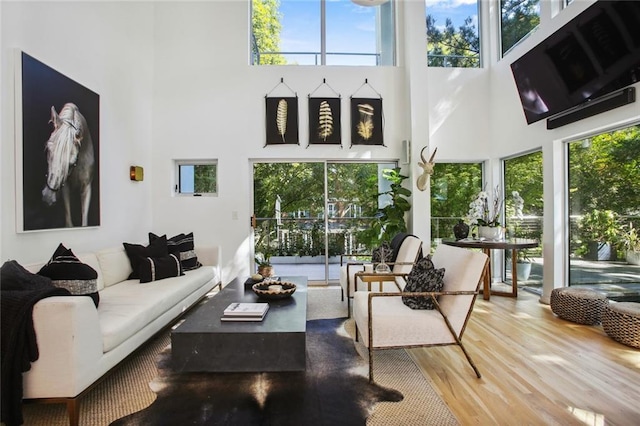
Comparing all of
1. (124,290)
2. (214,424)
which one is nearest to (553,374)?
(214,424)

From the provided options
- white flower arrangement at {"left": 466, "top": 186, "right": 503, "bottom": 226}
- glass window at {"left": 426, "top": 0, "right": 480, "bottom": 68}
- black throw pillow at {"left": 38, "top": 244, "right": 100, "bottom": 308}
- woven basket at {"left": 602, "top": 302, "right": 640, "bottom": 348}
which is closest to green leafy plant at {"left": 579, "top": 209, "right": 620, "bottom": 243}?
woven basket at {"left": 602, "top": 302, "right": 640, "bottom": 348}

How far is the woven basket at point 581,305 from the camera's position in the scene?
133 inches

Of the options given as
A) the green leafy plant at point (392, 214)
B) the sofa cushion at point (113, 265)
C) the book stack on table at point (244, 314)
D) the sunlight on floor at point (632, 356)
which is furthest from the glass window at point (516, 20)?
the sofa cushion at point (113, 265)

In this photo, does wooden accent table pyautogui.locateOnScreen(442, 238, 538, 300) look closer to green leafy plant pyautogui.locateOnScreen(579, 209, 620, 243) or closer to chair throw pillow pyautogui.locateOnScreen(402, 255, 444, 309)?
green leafy plant pyautogui.locateOnScreen(579, 209, 620, 243)

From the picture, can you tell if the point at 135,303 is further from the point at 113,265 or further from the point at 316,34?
the point at 316,34

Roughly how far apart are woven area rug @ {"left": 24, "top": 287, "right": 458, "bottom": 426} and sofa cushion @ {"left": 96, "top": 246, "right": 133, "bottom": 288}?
3.33 feet

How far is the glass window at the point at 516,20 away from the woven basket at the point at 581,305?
3506 mm

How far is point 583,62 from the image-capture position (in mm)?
3312

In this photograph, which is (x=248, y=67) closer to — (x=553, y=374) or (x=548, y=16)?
(x=548, y=16)

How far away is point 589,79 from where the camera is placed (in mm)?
3312

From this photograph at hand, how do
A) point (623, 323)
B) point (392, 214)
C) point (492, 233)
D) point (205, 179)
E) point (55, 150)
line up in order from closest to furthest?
point (623, 323) → point (55, 150) → point (492, 233) → point (392, 214) → point (205, 179)

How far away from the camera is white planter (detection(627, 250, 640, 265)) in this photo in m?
3.28

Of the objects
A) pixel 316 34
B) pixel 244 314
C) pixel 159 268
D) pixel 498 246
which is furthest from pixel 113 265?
pixel 316 34

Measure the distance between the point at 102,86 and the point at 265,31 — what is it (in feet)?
9.30
